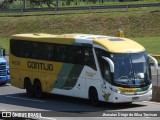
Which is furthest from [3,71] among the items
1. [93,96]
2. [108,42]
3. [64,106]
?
[108,42]

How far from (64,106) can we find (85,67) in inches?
67.9

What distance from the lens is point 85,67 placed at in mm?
22016

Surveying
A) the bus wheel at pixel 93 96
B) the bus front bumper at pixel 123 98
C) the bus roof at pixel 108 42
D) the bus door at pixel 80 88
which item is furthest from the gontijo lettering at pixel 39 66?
the bus front bumper at pixel 123 98

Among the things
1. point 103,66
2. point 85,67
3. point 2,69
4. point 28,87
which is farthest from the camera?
point 2,69

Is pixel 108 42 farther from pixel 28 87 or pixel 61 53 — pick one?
pixel 28 87

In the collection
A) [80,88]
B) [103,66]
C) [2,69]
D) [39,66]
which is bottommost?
[2,69]

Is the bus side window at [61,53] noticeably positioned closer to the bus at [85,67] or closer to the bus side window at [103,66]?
the bus at [85,67]

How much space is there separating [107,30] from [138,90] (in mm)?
33454

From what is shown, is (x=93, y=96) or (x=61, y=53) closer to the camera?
(x=93, y=96)

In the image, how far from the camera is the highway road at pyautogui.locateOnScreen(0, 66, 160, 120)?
1952cm

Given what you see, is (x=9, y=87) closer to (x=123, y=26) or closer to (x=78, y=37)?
(x=78, y=37)

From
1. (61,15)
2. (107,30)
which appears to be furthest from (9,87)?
(61,15)

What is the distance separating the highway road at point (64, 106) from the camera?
64.0ft

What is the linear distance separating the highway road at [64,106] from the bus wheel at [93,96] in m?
0.18
